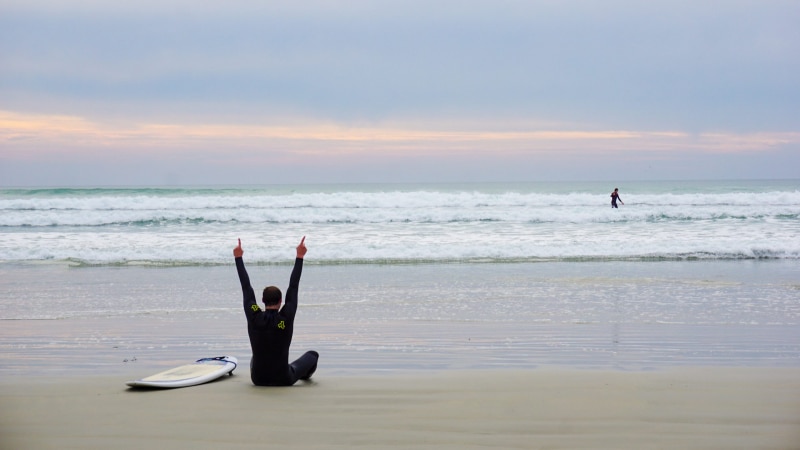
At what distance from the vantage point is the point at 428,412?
494 cm

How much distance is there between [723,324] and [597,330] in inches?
66.6

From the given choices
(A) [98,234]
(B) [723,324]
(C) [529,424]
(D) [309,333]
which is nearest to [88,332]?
(D) [309,333]

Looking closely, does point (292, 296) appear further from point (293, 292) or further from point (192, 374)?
point (192, 374)

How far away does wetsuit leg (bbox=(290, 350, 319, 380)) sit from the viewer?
5.83 meters

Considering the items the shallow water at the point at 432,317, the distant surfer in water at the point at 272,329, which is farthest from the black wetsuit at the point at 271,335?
the shallow water at the point at 432,317

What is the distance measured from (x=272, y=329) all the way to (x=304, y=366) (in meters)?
0.56

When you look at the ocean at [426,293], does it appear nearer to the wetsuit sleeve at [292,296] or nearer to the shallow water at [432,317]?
the shallow water at [432,317]

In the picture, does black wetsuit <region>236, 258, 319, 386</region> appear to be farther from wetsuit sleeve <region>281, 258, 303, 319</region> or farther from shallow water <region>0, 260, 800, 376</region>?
shallow water <region>0, 260, 800, 376</region>

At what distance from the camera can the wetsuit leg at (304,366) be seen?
5.83 m

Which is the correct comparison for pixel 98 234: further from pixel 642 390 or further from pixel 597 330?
pixel 642 390

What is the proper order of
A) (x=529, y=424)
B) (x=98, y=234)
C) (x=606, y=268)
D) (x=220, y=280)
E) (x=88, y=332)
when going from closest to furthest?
(x=529, y=424), (x=88, y=332), (x=220, y=280), (x=606, y=268), (x=98, y=234)

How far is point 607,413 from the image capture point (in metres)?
4.88

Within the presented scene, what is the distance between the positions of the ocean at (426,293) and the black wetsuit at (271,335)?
2.96 feet

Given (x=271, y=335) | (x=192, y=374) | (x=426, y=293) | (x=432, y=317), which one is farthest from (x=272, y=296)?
(x=426, y=293)
